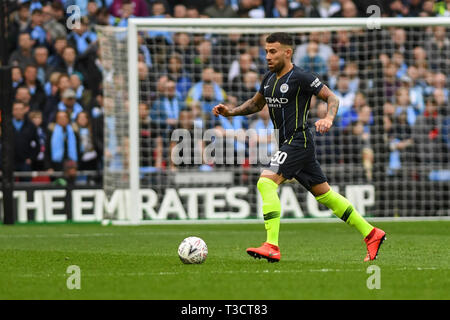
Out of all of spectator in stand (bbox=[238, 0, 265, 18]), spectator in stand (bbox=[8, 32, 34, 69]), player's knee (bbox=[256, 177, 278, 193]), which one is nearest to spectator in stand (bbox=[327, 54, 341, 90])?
spectator in stand (bbox=[238, 0, 265, 18])

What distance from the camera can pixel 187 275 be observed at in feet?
27.4

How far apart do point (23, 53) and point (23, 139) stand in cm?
186

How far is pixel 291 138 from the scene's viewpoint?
978cm

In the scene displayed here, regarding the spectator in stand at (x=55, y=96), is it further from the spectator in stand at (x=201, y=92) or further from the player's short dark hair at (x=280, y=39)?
the player's short dark hair at (x=280, y=39)

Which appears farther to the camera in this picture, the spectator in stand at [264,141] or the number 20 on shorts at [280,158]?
the spectator in stand at [264,141]

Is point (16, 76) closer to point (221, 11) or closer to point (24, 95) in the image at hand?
point (24, 95)

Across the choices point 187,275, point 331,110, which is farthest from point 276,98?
point 187,275

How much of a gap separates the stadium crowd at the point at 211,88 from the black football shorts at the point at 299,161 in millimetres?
7853

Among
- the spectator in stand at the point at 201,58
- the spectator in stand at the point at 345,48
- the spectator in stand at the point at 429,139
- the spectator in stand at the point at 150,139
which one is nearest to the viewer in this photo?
the spectator in stand at the point at 150,139

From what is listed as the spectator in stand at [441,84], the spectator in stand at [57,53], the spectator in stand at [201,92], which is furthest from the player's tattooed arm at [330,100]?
the spectator in stand at [57,53]

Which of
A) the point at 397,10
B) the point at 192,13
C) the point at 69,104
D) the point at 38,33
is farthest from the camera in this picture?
the point at 397,10

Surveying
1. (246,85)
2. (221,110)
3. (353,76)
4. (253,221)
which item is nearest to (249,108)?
(221,110)

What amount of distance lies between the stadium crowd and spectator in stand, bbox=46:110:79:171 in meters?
0.02

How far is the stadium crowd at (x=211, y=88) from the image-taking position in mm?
17922
